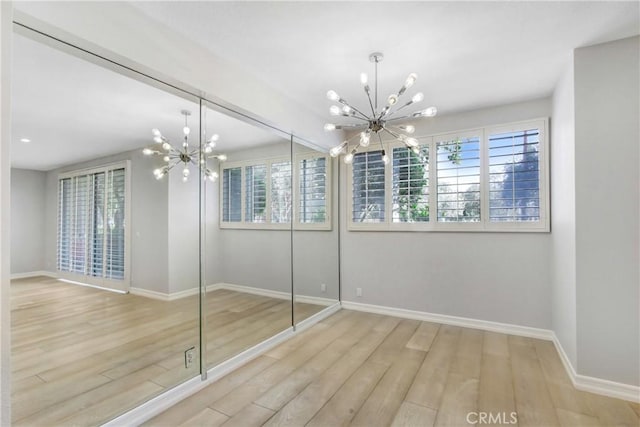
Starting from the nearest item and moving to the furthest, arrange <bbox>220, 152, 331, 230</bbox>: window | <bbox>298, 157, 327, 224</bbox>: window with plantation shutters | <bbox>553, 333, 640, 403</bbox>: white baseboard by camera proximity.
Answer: <bbox>553, 333, 640, 403</bbox>: white baseboard → <bbox>220, 152, 331, 230</bbox>: window → <bbox>298, 157, 327, 224</bbox>: window with plantation shutters

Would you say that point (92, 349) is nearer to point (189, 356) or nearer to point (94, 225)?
point (189, 356)

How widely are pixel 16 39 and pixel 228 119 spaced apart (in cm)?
150

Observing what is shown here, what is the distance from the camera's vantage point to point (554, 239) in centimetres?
338

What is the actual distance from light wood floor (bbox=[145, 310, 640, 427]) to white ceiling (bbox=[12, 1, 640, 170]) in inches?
82.5

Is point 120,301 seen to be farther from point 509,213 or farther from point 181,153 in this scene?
point 509,213

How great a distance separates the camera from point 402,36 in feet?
7.96

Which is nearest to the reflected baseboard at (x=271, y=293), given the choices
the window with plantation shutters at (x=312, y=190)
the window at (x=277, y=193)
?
the window at (x=277, y=193)

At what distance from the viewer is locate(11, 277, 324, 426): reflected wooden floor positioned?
183 centimetres

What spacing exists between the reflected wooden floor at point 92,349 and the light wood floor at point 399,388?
1.01 feet

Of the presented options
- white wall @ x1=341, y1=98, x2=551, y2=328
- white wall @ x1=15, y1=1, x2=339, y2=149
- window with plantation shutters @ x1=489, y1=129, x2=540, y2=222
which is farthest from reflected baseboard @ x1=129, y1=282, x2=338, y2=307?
window with plantation shutters @ x1=489, y1=129, x2=540, y2=222

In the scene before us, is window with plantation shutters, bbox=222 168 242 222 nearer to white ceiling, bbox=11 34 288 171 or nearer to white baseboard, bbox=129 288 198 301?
white ceiling, bbox=11 34 288 171

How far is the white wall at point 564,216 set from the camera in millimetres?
2682

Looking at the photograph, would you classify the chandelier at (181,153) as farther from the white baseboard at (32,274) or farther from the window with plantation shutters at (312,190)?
the window with plantation shutters at (312,190)

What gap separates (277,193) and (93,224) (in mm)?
1933
